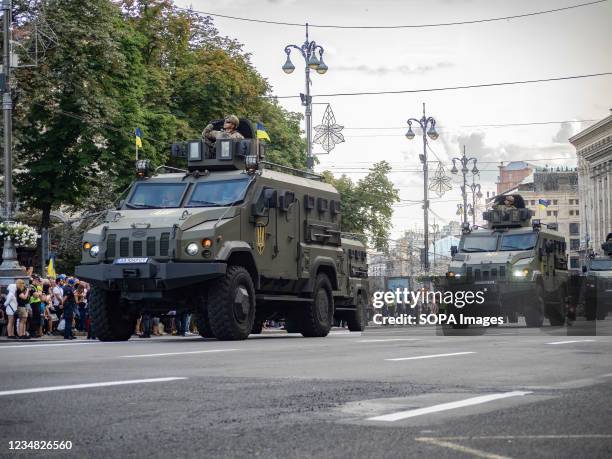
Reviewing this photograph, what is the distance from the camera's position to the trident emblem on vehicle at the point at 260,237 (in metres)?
20.2

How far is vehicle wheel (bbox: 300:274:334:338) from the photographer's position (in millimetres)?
22594

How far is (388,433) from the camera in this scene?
591cm

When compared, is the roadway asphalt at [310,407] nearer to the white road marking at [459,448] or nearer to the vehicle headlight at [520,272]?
the white road marking at [459,448]

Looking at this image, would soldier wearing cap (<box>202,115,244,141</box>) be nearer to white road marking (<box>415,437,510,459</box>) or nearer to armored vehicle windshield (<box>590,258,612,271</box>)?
white road marking (<box>415,437,510,459</box>)

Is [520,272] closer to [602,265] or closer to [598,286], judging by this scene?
[598,286]

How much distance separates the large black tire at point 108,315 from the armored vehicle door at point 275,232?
8.21 feet

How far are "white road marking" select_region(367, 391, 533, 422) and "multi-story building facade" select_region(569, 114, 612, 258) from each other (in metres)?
123

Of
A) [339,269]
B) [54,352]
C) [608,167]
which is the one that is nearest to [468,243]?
[339,269]

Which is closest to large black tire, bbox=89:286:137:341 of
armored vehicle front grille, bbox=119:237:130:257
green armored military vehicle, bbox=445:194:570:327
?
armored vehicle front grille, bbox=119:237:130:257

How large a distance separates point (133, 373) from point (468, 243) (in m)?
22.3

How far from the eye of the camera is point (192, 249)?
61.0 ft

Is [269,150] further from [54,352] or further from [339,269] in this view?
[54,352]

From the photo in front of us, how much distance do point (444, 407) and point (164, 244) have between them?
11944 mm

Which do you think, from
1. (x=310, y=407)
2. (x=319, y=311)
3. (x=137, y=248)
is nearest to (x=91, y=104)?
(x=319, y=311)
